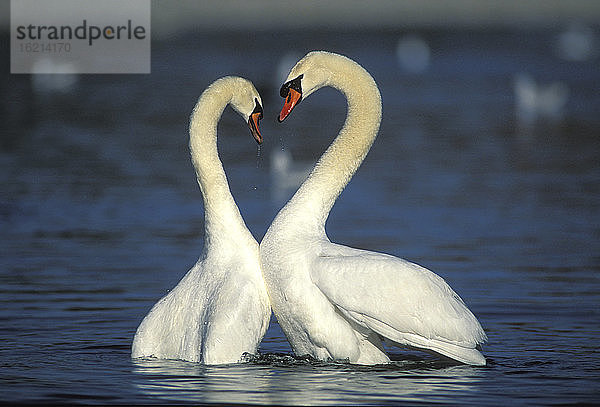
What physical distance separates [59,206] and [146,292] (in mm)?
5202

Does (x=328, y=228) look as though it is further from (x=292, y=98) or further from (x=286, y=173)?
(x=292, y=98)

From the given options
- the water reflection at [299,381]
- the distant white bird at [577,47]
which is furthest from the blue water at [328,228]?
the distant white bird at [577,47]

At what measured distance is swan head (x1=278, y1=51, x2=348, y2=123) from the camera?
942 cm

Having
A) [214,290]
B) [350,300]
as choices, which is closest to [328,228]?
[214,290]

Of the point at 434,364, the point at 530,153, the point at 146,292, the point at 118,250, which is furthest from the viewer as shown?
the point at 530,153

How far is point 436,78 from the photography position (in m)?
43.8

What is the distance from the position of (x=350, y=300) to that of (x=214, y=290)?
950 millimetres

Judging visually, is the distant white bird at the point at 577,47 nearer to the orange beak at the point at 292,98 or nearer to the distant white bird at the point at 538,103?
the distant white bird at the point at 538,103

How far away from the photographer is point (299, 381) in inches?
335

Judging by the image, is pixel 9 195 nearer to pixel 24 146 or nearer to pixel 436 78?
pixel 24 146

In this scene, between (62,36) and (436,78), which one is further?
(62,36)

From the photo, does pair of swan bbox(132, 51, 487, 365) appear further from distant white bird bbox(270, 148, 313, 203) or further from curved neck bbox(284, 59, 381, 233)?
distant white bird bbox(270, 148, 313, 203)

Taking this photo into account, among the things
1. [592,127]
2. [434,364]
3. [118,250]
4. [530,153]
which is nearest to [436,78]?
[592,127]

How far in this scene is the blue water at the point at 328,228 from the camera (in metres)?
8.52
